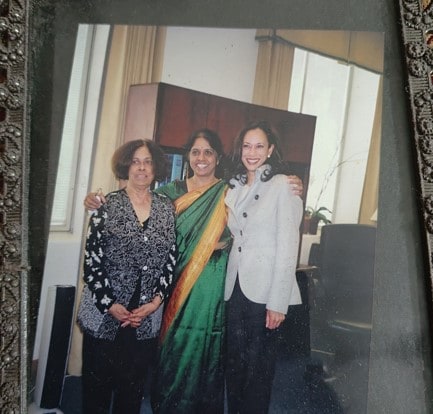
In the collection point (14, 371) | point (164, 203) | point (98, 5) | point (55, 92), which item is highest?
point (98, 5)

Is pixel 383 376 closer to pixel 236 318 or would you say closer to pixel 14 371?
pixel 236 318

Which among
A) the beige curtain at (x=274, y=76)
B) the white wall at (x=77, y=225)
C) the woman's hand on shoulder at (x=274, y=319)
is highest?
the beige curtain at (x=274, y=76)

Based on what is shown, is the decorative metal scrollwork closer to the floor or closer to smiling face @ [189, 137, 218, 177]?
smiling face @ [189, 137, 218, 177]

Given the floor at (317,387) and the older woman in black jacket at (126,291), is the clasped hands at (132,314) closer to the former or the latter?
the older woman in black jacket at (126,291)

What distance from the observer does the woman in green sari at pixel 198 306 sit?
745mm

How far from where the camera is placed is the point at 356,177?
728 millimetres

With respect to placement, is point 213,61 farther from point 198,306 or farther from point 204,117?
point 198,306

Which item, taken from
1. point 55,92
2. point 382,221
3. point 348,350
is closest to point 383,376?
point 348,350

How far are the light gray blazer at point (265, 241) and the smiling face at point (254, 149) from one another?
0.01 meters

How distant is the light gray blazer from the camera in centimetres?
73

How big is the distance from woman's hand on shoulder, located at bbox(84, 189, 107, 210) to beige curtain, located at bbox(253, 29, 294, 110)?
28 centimetres

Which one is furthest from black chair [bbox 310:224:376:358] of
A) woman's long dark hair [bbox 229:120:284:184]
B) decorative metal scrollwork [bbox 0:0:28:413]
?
decorative metal scrollwork [bbox 0:0:28:413]

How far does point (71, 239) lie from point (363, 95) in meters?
0.50

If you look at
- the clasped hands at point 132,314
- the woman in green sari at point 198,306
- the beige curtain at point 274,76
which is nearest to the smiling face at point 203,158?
the woman in green sari at point 198,306
